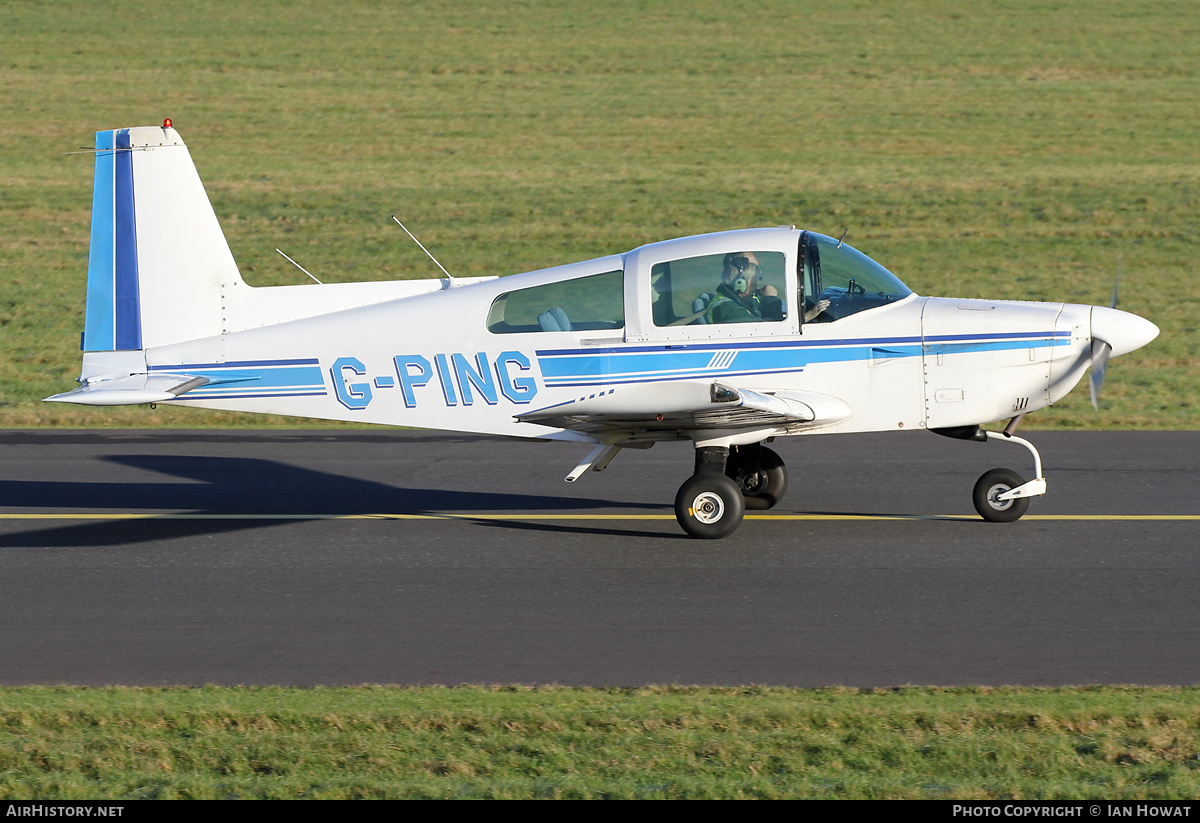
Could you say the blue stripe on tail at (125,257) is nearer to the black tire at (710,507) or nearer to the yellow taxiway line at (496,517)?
the yellow taxiway line at (496,517)

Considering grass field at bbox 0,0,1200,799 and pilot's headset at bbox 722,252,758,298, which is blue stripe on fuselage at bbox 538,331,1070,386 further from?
grass field at bbox 0,0,1200,799

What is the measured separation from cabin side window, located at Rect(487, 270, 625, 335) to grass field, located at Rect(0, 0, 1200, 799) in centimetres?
364

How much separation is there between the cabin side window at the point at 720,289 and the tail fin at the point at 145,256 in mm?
3148

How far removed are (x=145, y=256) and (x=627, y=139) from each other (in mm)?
22420

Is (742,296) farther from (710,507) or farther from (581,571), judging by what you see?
(581,571)

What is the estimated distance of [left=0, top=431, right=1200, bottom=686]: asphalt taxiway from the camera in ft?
22.3

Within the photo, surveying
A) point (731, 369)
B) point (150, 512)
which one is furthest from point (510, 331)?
point (150, 512)

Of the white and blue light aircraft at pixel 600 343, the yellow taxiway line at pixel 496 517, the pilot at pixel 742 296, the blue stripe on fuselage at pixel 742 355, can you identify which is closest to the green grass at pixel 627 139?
the yellow taxiway line at pixel 496 517

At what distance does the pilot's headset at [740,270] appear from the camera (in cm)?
914

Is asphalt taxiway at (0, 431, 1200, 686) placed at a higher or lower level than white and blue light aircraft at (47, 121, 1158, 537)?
lower

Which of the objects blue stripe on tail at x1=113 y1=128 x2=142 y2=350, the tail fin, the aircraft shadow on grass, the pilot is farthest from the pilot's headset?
blue stripe on tail at x1=113 y1=128 x2=142 y2=350

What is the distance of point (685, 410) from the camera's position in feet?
28.5

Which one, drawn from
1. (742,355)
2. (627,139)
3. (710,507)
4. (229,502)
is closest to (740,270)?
(742,355)
